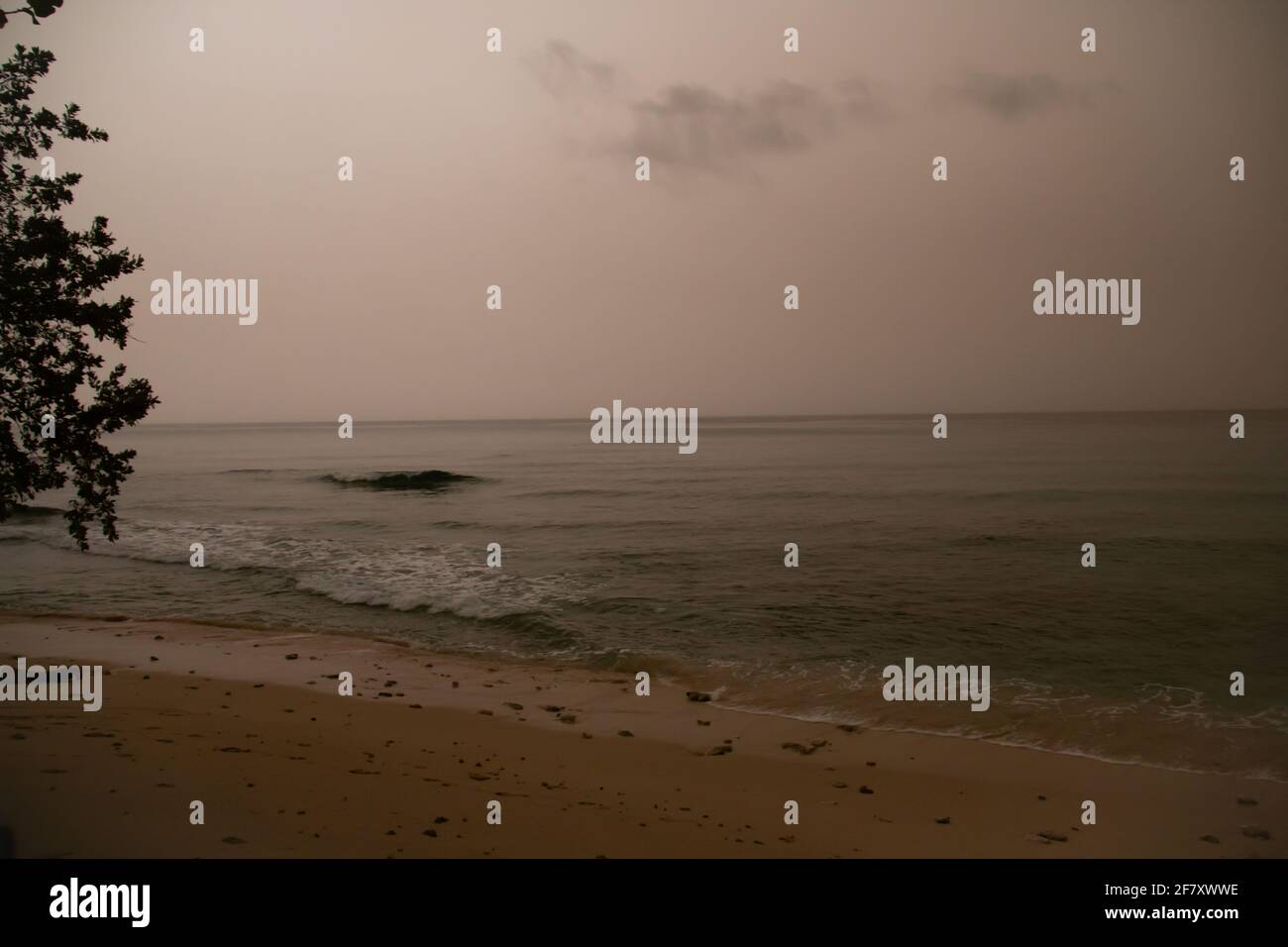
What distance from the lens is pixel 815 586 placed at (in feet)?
60.8

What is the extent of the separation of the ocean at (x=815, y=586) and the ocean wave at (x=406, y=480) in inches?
253

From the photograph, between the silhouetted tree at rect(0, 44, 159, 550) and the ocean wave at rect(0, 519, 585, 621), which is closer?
the silhouetted tree at rect(0, 44, 159, 550)

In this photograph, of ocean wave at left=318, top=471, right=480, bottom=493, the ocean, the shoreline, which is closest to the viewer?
the shoreline

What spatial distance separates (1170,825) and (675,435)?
96.1 m

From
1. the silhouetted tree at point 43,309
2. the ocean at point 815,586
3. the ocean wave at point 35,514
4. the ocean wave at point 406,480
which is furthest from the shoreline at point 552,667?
the ocean wave at point 406,480

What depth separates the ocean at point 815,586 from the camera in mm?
11328

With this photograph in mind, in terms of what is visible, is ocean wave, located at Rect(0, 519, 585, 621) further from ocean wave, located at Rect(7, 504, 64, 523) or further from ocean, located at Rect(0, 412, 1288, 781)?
ocean wave, located at Rect(7, 504, 64, 523)

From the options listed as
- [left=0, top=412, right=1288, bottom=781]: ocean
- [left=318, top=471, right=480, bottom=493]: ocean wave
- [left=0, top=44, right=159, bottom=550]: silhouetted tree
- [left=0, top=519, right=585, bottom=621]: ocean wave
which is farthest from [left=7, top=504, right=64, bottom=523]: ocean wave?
[left=0, top=44, right=159, bottom=550]: silhouetted tree

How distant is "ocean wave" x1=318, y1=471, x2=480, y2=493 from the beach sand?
121 feet

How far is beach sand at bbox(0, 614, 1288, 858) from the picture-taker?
20.8 feet

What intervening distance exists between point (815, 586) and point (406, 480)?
120 ft

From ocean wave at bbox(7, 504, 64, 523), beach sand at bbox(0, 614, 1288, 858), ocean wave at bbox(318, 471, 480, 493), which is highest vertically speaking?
ocean wave at bbox(318, 471, 480, 493)

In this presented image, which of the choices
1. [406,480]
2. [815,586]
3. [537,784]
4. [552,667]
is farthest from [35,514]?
[537,784]
